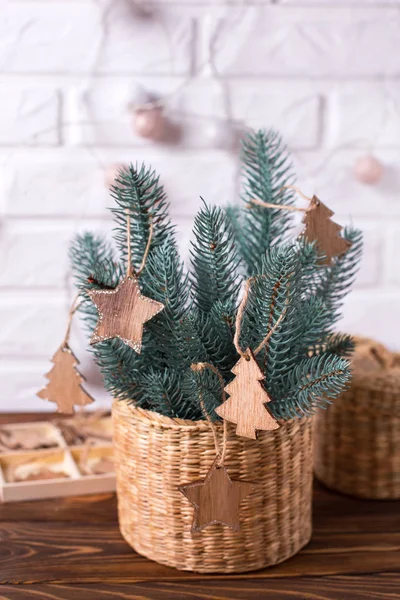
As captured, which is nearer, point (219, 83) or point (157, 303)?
point (157, 303)

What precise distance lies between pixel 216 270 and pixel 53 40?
1.68ft

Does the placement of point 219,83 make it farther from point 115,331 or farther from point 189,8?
point 115,331

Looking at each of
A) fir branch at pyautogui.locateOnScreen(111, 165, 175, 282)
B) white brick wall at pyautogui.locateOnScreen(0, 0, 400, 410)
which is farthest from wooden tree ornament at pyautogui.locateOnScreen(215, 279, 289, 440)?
white brick wall at pyautogui.locateOnScreen(0, 0, 400, 410)

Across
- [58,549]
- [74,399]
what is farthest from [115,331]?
[58,549]

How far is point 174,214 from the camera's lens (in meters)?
1.00

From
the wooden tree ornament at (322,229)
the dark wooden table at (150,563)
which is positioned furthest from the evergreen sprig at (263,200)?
the dark wooden table at (150,563)

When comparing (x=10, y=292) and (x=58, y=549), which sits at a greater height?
(x=10, y=292)

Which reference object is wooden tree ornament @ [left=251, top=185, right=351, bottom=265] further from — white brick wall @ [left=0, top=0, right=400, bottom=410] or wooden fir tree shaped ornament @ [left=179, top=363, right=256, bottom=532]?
white brick wall @ [left=0, top=0, right=400, bottom=410]

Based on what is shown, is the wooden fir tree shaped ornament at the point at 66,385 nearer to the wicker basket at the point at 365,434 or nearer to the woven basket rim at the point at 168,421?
the woven basket rim at the point at 168,421

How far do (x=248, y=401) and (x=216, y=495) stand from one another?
0.09m

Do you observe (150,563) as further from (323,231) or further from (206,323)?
(323,231)

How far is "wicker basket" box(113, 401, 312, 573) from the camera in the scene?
0.60m

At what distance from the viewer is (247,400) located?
54 cm

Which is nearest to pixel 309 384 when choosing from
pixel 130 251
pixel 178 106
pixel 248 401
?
pixel 248 401
